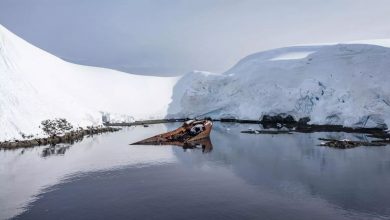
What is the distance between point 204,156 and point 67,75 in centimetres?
6225

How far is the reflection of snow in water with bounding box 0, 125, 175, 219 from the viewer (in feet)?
90.3

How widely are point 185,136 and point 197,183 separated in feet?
106

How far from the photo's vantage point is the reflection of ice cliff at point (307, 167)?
27.0 m

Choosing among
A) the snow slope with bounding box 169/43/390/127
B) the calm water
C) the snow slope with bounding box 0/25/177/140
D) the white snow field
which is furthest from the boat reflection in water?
the snow slope with bounding box 169/43/390/127

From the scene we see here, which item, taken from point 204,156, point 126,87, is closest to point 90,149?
point 204,156

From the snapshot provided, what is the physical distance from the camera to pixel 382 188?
28219 mm

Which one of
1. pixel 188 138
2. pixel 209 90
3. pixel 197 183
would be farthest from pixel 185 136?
pixel 209 90

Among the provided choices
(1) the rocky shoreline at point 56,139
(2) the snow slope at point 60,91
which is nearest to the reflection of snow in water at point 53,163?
(1) the rocky shoreline at point 56,139

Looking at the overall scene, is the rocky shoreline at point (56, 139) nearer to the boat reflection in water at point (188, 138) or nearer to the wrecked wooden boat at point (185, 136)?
the boat reflection in water at point (188, 138)

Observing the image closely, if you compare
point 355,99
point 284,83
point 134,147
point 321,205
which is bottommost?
point 321,205

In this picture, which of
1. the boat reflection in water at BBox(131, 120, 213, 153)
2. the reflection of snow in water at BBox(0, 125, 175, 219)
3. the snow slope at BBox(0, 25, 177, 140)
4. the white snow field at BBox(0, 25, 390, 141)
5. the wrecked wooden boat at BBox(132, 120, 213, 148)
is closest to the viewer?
the reflection of snow in water at BBox(0, 125, 175, 219)

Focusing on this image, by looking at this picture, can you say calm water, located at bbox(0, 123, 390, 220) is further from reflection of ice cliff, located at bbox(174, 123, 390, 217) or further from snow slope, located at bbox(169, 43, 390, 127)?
snow slope, located at bbox(169, 43, 390, 127)

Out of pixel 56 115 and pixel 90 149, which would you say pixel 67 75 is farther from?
pixel 90 149

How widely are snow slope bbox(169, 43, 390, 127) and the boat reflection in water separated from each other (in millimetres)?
26680
